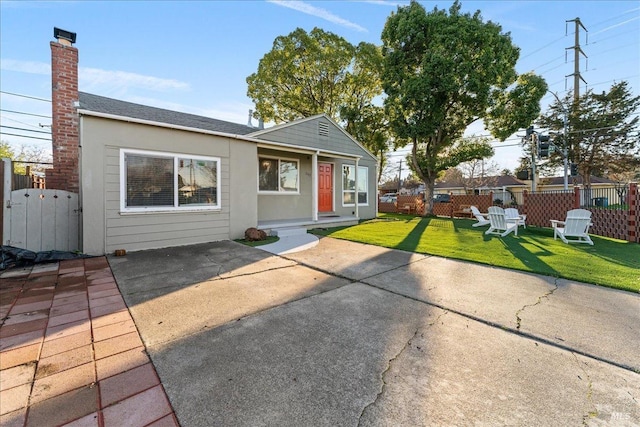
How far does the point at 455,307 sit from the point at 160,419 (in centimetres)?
317

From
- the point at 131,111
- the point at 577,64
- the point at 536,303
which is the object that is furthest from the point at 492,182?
the point at 131,111

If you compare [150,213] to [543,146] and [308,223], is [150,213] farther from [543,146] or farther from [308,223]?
[543,146]

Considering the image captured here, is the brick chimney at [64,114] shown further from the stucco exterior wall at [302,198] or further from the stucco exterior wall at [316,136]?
the stucco exterior wall at [316,136]

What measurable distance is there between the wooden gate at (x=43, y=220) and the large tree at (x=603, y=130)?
94.1 ft

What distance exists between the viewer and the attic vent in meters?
11.0

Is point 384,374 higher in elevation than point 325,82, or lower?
lower

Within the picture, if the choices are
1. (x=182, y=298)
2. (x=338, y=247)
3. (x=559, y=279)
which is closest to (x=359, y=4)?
(x=338, y=247)

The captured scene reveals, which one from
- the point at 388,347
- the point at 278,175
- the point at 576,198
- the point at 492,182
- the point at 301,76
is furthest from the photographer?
the point at 492,182

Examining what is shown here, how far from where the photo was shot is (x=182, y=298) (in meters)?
3.55

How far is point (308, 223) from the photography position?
31.6ft

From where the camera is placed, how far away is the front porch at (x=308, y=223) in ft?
28.6

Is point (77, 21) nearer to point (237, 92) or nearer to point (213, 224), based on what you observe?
point (213, 224)

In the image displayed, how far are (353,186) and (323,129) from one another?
121 inches

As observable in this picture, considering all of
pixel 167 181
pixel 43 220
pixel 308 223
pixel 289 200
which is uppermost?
pixel 167 181
